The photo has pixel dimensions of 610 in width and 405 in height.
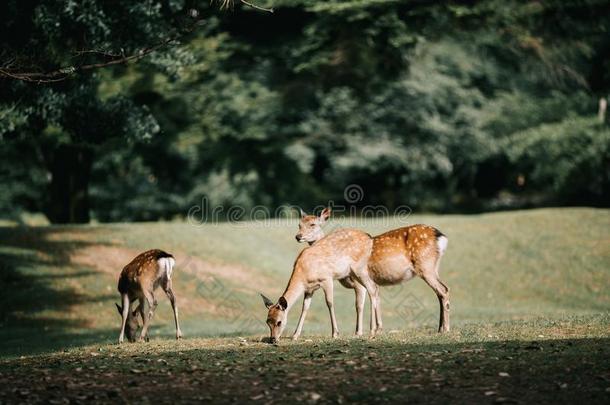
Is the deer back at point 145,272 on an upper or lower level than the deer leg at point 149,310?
upper

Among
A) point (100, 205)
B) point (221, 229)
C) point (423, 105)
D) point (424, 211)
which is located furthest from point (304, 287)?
point (424, 211)

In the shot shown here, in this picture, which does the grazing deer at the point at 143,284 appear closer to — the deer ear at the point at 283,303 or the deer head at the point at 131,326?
the deer head at the point at 131,326

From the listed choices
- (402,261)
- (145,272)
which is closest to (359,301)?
(402,261)

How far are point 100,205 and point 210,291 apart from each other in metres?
18.8

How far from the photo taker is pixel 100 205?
129 feet

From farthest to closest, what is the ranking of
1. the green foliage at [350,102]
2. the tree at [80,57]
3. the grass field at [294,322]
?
the green foliage at [350,102] → the tree at [80,57] → the grass field at [294,322]

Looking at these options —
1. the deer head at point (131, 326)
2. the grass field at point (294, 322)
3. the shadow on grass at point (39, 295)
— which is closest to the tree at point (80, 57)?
the shadow on grass at point (39, 295)

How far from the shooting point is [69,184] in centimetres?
2747

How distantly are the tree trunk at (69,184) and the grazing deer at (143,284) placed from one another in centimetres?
1405

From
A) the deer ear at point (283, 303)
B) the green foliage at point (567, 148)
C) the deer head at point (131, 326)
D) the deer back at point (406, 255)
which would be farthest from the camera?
the green foliage at point (567, 148)

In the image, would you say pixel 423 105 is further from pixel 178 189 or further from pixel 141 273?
pixel 141 273

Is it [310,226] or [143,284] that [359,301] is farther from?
[143,284]

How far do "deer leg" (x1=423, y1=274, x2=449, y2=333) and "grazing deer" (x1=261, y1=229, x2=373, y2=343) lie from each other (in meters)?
1.04

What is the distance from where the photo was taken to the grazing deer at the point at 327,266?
12656mm
